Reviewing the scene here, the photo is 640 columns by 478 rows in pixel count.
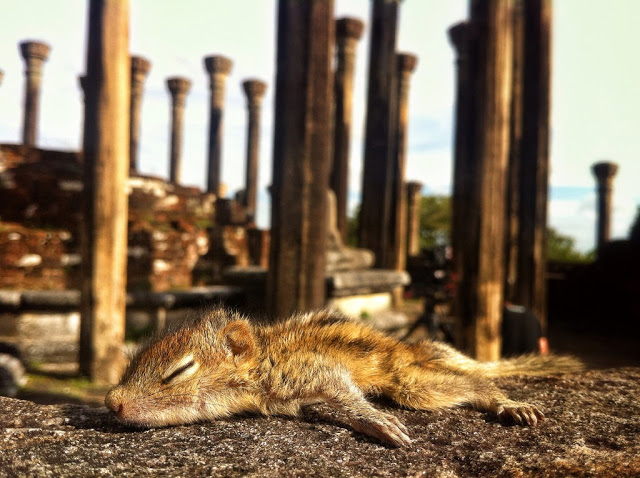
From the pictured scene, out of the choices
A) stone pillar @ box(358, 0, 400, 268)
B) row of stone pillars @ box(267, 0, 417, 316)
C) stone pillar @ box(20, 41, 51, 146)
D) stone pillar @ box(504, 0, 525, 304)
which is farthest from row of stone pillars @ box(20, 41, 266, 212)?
row of stone pillars @ box(267, 0, 417, 316)

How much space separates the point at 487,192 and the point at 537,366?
14.0 feet

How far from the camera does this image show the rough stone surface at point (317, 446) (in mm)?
1488

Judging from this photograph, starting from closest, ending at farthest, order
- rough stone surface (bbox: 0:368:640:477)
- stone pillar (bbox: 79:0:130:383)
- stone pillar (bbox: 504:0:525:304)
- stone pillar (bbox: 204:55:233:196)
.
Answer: rough stone surface (bbox: 0:368:640:477)
stone pillar (bbox: 79:0:130:383)
stone pillar (bbox: 504:0:525:304)
stone pillar (bbox: 204:55:233:196)

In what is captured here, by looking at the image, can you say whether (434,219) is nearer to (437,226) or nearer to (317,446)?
(437,226)

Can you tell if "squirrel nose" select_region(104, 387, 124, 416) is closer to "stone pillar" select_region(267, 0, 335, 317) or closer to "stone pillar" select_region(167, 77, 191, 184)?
"stone pillar" select_region(267, 0, 335, 317)

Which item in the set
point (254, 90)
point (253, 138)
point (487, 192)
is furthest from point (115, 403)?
point (253, 138)

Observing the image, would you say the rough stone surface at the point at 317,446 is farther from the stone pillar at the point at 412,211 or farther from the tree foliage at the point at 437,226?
the tree foliage at the point at 437,226

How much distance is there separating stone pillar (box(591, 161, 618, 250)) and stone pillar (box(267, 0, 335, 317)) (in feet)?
48.8

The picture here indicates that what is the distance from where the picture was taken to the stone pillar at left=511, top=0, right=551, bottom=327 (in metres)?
9.47

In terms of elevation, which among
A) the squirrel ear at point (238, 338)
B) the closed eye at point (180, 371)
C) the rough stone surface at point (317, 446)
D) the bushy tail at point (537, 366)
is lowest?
the rough stone surface at point (317, 446)

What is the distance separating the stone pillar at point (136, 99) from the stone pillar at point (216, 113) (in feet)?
7.05

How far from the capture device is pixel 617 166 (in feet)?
60.7

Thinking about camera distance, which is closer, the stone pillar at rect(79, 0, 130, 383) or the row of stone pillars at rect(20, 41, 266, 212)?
the stone pillar at rect(79, 0, 130, 383)

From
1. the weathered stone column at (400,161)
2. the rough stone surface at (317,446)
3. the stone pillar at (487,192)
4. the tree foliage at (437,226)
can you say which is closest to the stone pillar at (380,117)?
the weathered stone column at (400,161)
